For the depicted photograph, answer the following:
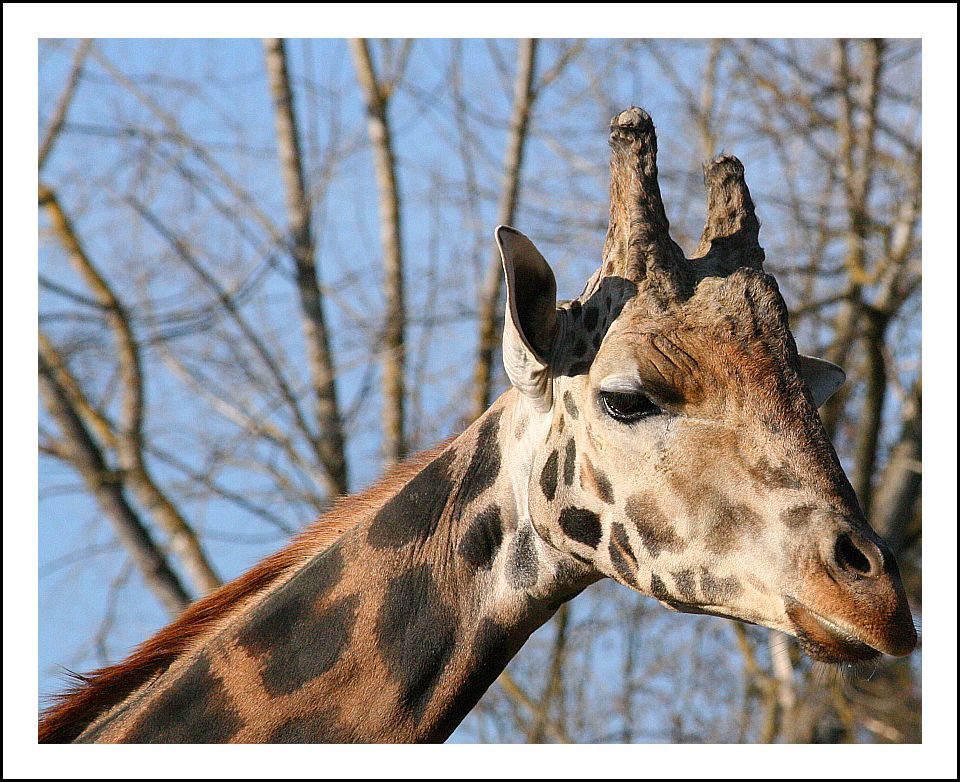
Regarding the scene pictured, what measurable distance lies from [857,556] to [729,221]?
58.6 inches

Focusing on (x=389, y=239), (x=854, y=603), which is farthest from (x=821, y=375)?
(x=389, y=239)

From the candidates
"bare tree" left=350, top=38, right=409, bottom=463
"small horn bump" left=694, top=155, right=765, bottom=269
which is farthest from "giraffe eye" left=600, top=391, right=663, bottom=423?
"bare tree" left=350, top=38, right=409, bottom=463

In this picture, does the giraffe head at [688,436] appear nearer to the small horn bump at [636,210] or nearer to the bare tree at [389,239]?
the small horn bump at [636,210]

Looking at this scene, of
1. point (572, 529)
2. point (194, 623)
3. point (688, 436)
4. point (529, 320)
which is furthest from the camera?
point (194, 623)

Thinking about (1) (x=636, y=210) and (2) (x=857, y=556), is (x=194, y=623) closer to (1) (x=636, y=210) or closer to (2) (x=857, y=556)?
(1) (x=636, y=210)

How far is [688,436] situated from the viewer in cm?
388

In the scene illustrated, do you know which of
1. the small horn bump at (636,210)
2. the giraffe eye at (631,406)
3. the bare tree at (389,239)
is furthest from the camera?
the bare tree at (389,239)

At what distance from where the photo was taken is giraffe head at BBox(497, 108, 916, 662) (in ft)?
11.7

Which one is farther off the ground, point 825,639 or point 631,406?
point 631,406

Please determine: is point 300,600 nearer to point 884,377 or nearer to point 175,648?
point 175,648

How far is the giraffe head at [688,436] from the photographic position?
141 inches

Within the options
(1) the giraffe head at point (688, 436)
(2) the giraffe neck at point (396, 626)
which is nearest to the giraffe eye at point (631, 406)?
(1) the giraffe head at point (688, 436)

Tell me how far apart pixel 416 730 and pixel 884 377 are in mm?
10765

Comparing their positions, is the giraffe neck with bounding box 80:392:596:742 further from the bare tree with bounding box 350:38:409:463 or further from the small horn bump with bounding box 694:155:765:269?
the bare tree with bounding box 350:38:409:463
